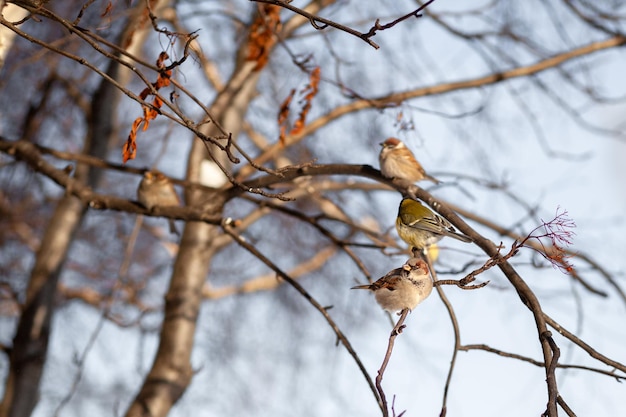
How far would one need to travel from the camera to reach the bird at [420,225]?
2902 mm

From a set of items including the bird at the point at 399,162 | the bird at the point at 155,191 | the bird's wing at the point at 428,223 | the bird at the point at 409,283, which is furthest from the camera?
the bird at the point at 155,191

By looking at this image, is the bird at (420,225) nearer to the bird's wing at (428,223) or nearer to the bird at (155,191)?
the bird's wing at (428,223)

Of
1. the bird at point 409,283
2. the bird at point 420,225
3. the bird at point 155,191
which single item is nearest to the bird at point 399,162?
the bird at point 420,225

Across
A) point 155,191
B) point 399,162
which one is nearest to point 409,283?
point 399,162

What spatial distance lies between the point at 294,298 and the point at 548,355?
5.50 metres

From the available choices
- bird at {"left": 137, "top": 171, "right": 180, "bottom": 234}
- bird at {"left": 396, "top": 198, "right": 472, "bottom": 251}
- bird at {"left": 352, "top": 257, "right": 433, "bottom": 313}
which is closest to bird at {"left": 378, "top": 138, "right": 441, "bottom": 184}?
bird at {"left": 396, "top": 198, "right": 472, "bottom": 251}

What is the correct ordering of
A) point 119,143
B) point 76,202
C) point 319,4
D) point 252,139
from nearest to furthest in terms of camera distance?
point 76,202
point 319,4
point 252,139
point 119,143

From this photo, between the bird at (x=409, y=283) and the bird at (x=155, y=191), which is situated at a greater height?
the bird at (x=155, y=191)

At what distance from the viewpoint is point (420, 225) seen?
2947 mm

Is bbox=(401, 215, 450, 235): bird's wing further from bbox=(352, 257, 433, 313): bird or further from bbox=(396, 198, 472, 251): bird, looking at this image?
bbox=(352, 257, 433, 313): bird

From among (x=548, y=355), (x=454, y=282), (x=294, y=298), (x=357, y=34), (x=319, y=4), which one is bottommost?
(x=548, y=355)

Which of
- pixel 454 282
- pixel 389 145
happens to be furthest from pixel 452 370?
pixel 389 145

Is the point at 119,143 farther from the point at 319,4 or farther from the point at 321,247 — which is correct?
the point at 319,4

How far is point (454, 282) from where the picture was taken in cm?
204
